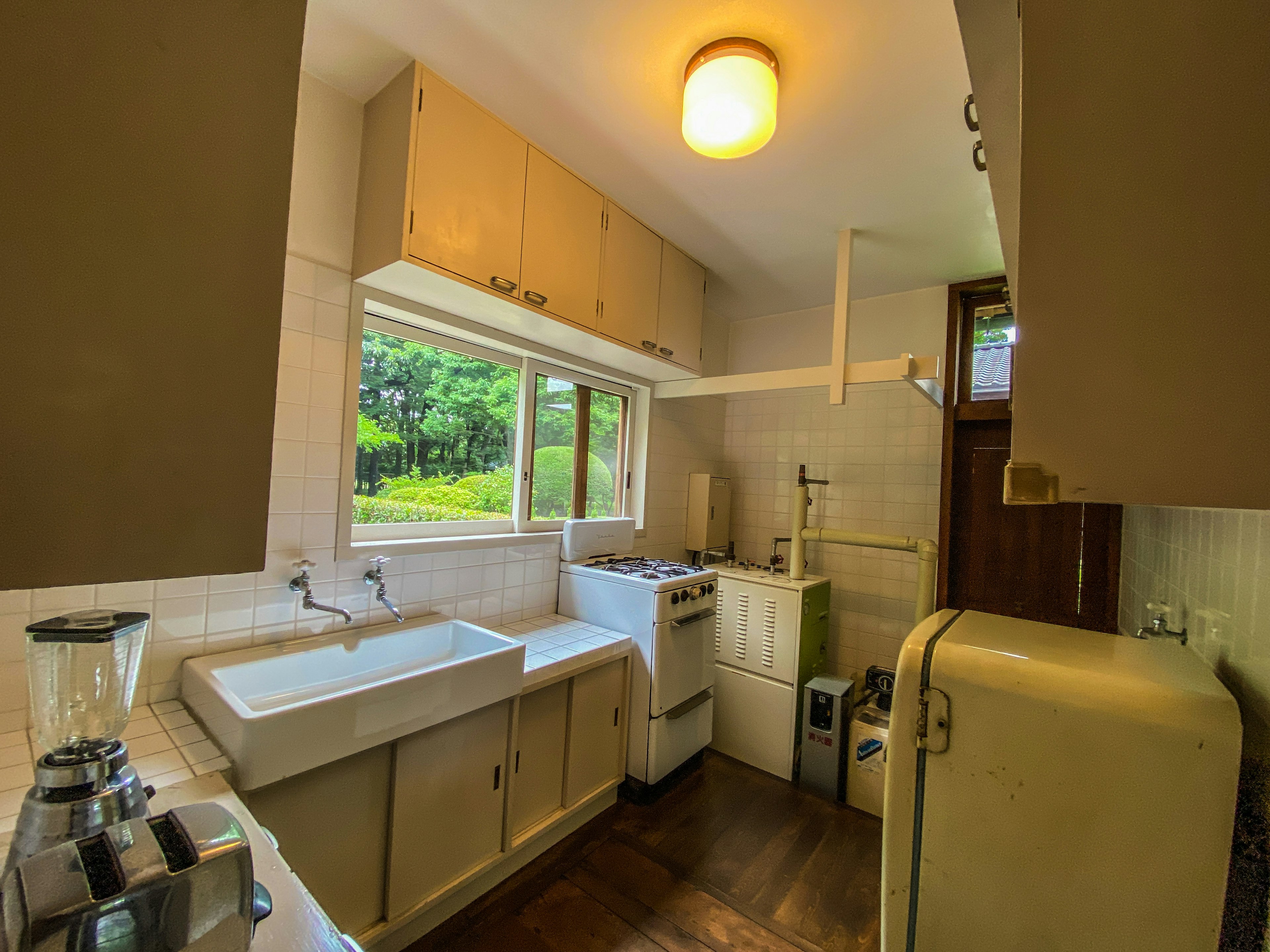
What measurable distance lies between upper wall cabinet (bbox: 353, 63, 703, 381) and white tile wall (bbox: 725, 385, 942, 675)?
1.54m

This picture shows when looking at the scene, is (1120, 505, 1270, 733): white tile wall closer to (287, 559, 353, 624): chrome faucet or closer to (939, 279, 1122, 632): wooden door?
(939, 279, 1122, 632): wooden door

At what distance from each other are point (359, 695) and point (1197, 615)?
181cm

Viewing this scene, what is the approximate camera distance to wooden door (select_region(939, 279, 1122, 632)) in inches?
93.7

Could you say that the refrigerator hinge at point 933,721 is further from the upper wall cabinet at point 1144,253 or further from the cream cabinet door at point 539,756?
the cream cabinet door at point 539,756

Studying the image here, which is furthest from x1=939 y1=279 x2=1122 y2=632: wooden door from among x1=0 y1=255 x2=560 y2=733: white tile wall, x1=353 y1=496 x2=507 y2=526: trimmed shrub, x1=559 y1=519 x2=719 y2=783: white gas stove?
x1=0 y1=255 x2=560 y2=733: white tile wall

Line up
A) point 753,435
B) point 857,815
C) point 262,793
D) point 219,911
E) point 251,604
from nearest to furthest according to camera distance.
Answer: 1. point 219,911
2. point 262,793
3. point 251,604
4. point 857,815
5. point 753,435

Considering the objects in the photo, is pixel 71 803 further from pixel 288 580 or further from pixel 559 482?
pixel 559 482

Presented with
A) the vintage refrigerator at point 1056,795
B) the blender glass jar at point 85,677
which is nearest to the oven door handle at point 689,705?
the vintage refrigerator at point 1056,795

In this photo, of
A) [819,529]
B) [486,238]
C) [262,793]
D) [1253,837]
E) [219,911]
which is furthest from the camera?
[819,529]

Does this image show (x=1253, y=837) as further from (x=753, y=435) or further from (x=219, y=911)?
(x=753, y=435)

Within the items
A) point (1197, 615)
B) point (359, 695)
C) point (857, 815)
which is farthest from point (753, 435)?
point (359, 695)

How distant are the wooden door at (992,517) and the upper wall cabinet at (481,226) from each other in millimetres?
1855

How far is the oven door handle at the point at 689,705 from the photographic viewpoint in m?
2.26

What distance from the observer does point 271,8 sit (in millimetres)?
379
